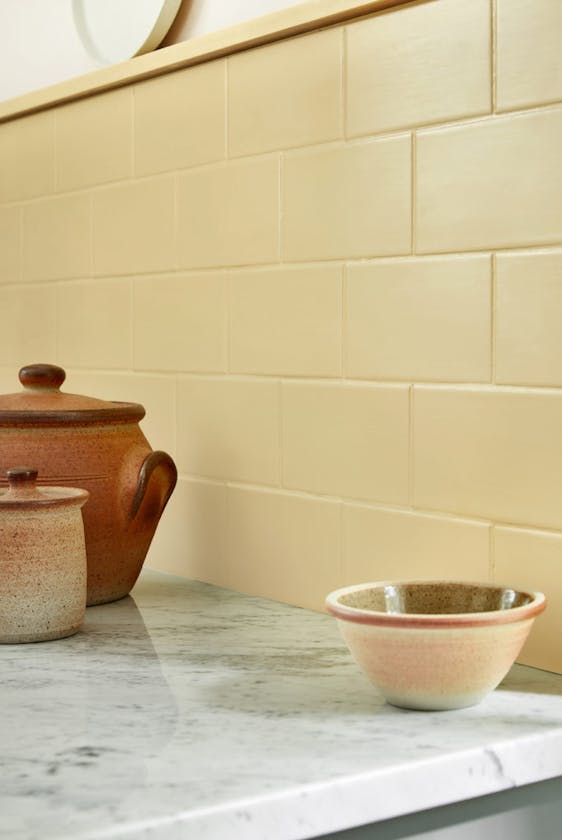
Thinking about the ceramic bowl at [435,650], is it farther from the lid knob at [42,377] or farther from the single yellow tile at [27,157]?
the single yellow tile at [27,157]

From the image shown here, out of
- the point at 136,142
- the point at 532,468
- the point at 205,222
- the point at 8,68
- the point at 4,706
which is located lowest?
the point at 4,706

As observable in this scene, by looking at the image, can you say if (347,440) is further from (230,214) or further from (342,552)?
(230,214)

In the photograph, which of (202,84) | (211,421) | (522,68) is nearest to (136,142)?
(202,84)

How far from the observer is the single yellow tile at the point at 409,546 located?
1.08m

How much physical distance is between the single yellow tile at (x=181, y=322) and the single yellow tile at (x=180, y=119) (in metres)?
0.14

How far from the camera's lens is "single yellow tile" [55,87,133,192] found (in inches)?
59.2

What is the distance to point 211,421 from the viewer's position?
138 centimetres

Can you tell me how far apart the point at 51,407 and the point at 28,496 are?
183 millimetres

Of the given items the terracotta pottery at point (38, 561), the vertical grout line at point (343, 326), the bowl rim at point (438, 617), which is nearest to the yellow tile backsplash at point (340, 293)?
the vertical grout line at point (343, 326)

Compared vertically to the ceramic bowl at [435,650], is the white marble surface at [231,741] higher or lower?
lower

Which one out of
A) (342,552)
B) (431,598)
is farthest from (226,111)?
(431,598)

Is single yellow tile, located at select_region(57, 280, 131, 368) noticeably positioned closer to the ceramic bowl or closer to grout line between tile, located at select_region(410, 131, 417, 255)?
grout line between tile, located at select_region(410, 131, 417, 255)

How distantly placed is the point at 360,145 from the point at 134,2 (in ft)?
1.54

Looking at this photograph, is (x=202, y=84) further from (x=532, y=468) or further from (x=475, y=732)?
(x=475, y=732)
